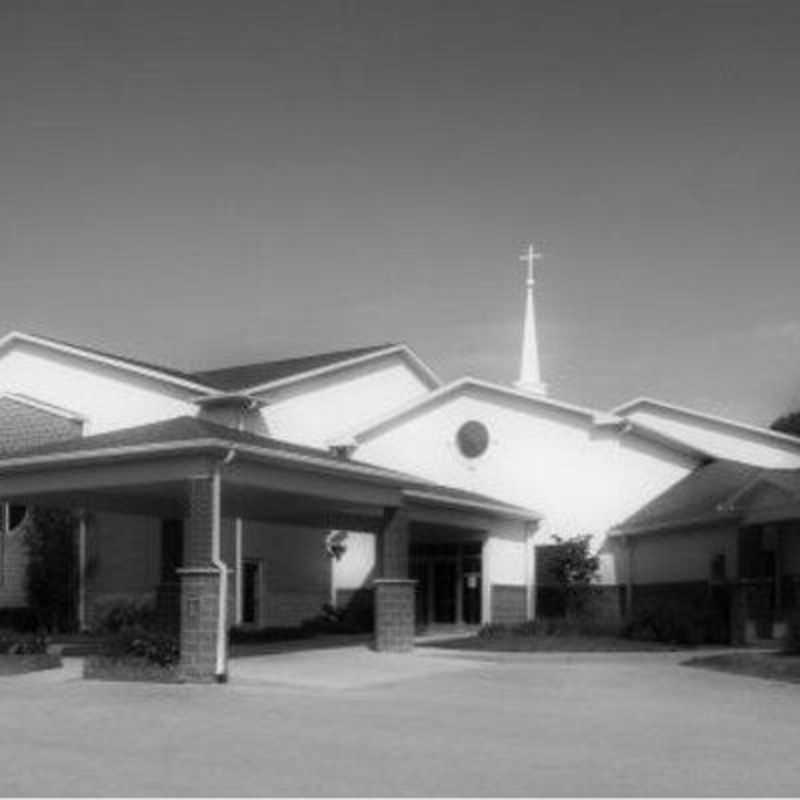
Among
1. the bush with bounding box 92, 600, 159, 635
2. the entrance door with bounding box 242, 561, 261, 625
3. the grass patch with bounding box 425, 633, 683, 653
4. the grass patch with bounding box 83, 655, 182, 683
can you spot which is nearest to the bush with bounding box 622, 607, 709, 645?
the grass patch with bounding box 425, 633, 683, 653

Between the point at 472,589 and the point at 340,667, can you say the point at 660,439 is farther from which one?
the point at 340,667

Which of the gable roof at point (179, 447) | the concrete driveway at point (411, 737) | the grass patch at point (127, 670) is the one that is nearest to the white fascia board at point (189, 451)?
the gable roof at point (179, 447)

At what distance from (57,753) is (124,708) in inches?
150

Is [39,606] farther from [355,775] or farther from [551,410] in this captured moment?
[355,775]

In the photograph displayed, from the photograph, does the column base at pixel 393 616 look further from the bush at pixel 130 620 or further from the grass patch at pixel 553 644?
the bush at pixel 130 620

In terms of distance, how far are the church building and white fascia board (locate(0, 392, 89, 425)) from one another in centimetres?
6

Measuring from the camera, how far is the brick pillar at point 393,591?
24422 millimetres

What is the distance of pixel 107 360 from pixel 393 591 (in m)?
10.8

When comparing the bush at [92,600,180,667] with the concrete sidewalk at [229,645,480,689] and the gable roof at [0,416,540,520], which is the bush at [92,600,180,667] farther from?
the gable roof at [0,416,540,520]

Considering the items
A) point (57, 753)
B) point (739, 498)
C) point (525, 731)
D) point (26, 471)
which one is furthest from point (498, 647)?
point (57, 753)

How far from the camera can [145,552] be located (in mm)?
31172

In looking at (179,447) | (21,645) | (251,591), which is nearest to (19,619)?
(251,591)

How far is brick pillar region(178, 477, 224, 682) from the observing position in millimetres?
19250

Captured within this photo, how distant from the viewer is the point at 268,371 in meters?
35.2
